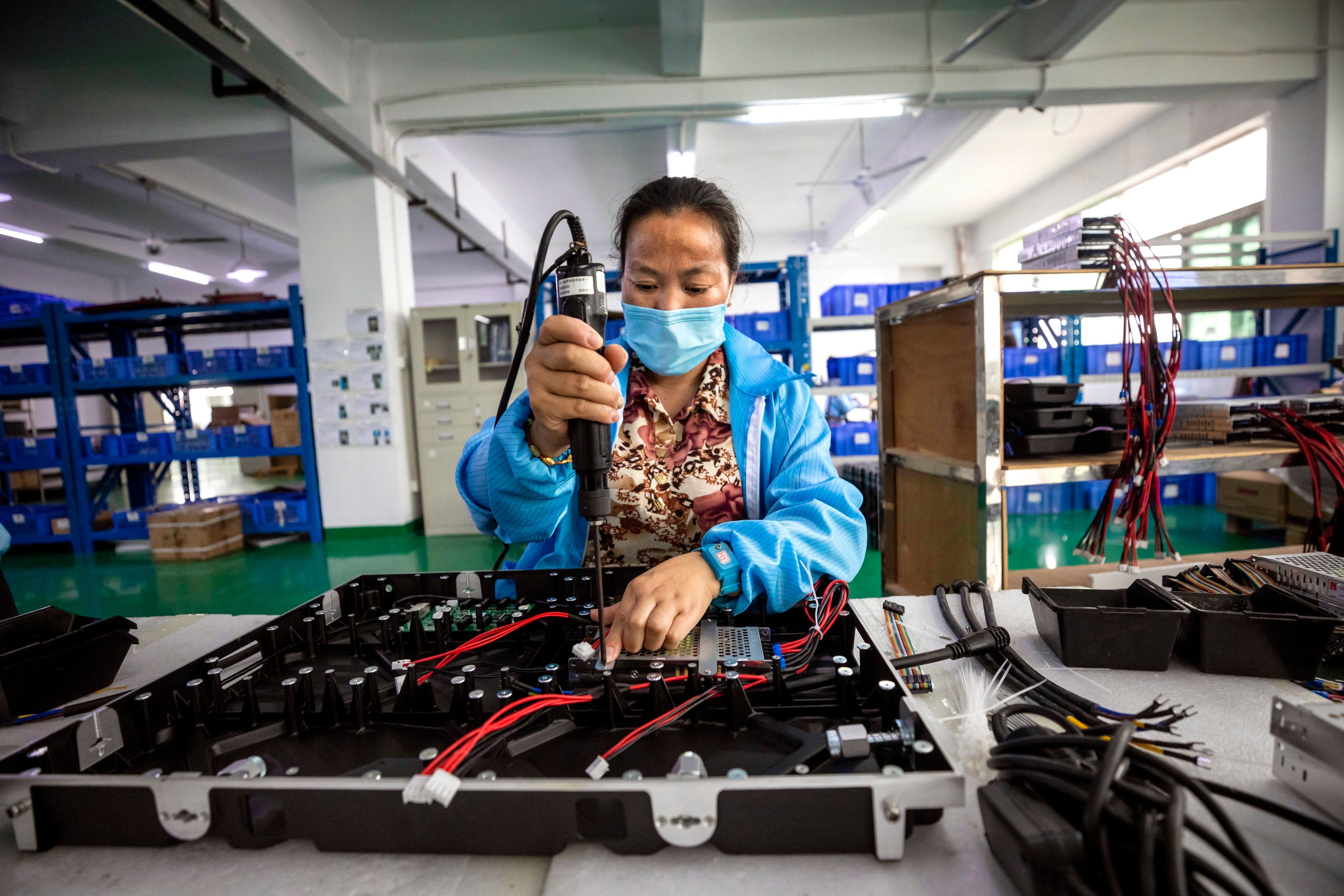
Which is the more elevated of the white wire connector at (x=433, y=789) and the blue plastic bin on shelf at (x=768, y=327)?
the blue plastic bin on shelf at (x=768, y=327)

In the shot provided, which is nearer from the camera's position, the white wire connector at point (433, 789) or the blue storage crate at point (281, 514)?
the white wire connector at point (433, 789)

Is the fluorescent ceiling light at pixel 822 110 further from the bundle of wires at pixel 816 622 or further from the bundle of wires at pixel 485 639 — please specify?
the bundle of wires at pixel 485 639

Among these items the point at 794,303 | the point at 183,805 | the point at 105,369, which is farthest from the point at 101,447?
the point at 183,805

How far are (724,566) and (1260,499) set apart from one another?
13.9 feet

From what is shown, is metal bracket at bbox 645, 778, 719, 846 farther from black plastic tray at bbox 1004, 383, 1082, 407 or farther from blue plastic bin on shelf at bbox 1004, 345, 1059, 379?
blue plastic bin on shelf at bbox 1004, 345, 1059, 379

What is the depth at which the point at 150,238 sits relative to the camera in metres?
7.88

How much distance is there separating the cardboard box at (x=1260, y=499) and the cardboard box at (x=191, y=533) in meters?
6.14

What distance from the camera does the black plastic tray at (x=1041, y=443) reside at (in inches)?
65.3

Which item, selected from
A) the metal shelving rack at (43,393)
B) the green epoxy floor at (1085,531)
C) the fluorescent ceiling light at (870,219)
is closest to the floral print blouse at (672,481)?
the green epoxy floor at (1085,531)

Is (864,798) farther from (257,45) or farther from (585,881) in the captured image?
(257,45)

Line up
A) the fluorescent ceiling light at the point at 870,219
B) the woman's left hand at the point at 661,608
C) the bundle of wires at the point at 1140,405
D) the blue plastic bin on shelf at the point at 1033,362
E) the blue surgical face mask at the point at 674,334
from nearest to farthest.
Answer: the woman's left hand at the point at 661,608, the blue surgical face mask at the point at 674,334, the bundle of wires at the point at 1140,405, the blue plastic bin on shelf at the point at 1033,362, the fluorescent ceiling light at the point at 870,219

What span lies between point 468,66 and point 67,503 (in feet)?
14.7

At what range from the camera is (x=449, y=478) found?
452 centimetres

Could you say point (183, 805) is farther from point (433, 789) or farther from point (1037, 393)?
point (1037, 393)
